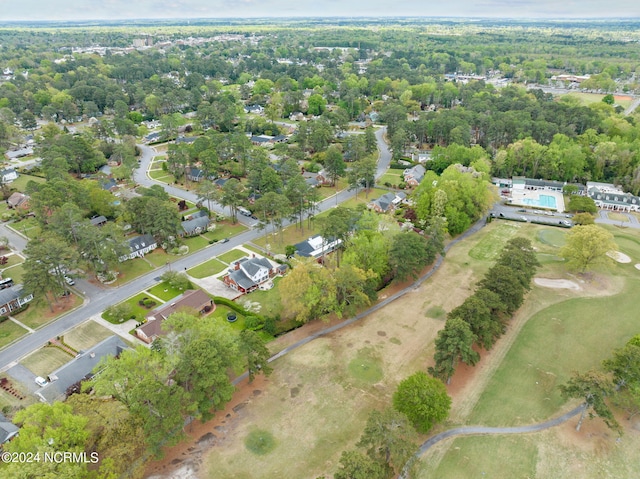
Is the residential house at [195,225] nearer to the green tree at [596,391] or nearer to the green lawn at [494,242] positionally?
the green lawn at [494,242]

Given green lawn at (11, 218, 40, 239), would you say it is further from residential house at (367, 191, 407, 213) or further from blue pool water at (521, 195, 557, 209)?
blue pool water at (521, 195, 557, 209)

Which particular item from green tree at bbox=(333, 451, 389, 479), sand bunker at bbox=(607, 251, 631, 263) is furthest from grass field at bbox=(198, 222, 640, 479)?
green tree at bbox=(333, 451, 389, 479)

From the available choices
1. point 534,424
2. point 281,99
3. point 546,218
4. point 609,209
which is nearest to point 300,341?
point 534,424

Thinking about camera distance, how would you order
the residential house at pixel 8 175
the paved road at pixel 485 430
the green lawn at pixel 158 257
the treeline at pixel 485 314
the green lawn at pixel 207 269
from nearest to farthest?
the paved road at pixel 485 430 → the treeline at pixel 485 314 → the green lawn at pixel 207 269 → the green lawn at pixel 158 257 → the residential house at pixel 8 175

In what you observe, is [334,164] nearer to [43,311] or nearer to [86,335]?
[86,335]

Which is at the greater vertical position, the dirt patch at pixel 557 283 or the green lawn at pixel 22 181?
the dirt patch at pixel 557 283

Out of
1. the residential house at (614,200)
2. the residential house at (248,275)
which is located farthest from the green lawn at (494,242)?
the residential house at (248,275)
